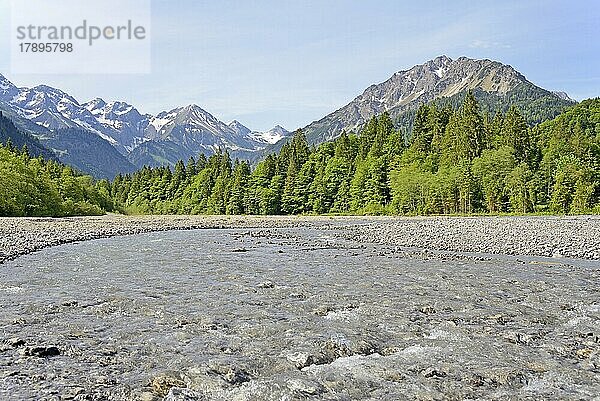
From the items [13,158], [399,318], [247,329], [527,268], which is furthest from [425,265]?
[13,158]

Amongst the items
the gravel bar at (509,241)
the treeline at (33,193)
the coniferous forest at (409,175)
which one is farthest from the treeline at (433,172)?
the gravel bar at (509,241)

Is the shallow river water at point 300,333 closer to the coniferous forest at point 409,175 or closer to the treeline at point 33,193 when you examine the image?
the treeline at point 33,193

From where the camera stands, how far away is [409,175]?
85312 millimetres

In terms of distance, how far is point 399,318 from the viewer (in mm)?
12547

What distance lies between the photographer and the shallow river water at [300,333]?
8.10m

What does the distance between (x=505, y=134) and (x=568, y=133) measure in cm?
925

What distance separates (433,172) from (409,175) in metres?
5.65

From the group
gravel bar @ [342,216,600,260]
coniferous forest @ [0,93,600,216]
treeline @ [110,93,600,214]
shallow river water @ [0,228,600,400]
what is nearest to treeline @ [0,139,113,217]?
coniferous forest @ [0,93,600,216]

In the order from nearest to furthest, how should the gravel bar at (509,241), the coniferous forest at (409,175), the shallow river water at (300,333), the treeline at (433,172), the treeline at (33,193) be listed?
the shallow river water at (300,333) < the gravel bar at (509,241) < the treeline at (33,193) < the coniferous forest at (409,175) < the treeline at (433,172)

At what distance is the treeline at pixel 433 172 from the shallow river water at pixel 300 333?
61.6m

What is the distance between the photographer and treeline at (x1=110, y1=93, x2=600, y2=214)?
7812 cm

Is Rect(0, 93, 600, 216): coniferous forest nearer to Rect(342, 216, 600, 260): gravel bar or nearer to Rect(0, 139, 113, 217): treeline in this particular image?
Rect(0, 139, 113, 217): treeline

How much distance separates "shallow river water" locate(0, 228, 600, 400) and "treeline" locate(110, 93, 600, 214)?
61624 mm

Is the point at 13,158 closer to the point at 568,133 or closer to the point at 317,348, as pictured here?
the point at 317,348
